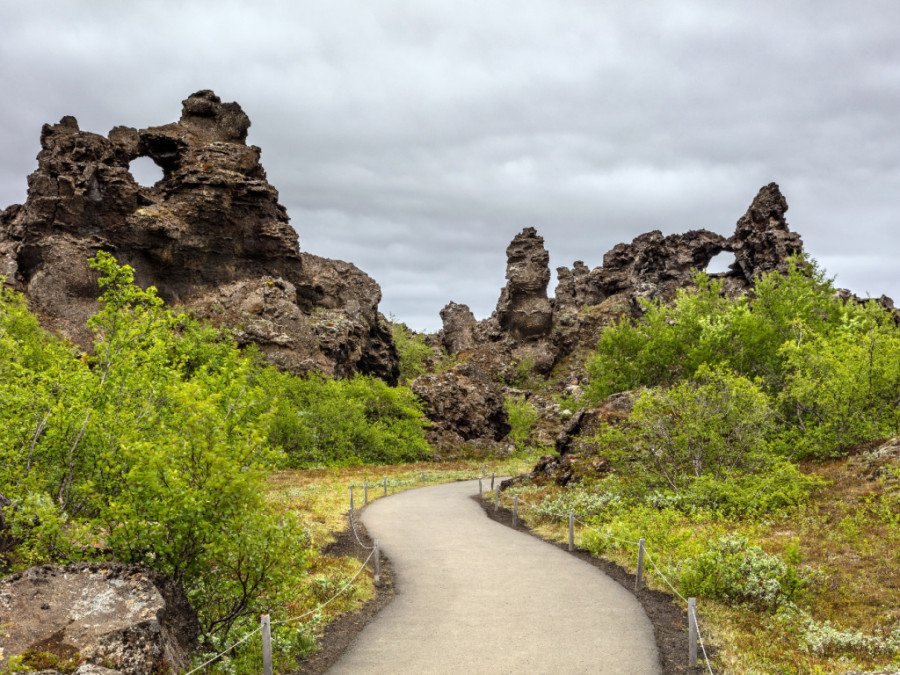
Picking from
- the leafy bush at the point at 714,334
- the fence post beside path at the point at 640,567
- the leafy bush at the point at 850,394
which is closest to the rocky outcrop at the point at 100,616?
the fence post beside path at the point at 640,567

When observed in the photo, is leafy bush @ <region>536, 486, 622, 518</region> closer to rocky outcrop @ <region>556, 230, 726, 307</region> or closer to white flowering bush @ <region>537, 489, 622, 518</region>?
white flowering bush @ <region>537, 489, 622, 518</region>

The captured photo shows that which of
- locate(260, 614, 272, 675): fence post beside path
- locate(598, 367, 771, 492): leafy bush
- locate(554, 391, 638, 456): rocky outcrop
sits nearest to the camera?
locate(260, 614, 272, 675): fence post beside path

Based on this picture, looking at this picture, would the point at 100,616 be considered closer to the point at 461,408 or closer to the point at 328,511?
the point at 328,511

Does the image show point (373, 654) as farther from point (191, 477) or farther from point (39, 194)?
point (39, 194)

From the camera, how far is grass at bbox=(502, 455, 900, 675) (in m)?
8.19

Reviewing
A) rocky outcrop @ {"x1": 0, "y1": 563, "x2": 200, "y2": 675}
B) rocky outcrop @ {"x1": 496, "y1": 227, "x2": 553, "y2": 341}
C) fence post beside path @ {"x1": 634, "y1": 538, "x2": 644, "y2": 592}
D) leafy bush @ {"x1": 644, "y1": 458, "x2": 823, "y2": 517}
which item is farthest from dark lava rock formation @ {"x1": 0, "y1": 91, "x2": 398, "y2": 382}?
rocky outcrop @ {"x1": 0, "y1": 563, "x2": 200, "y2": 675}

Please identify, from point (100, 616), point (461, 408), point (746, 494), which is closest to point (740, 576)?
point (746, 494)

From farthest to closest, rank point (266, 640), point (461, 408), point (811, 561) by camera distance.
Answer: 1. point (461, 408)
2. point (811, 561)
3. point (266, 640)

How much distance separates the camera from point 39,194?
51781mm

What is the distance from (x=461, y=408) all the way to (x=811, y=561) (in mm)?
48317

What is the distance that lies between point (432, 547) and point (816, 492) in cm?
1300

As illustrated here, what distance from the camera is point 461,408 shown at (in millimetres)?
60156

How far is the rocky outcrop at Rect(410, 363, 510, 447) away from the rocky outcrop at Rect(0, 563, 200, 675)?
50.1 m

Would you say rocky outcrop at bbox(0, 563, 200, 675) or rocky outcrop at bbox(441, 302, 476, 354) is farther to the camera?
rocky outcrop at bbox(441, 302, 476, 354)
